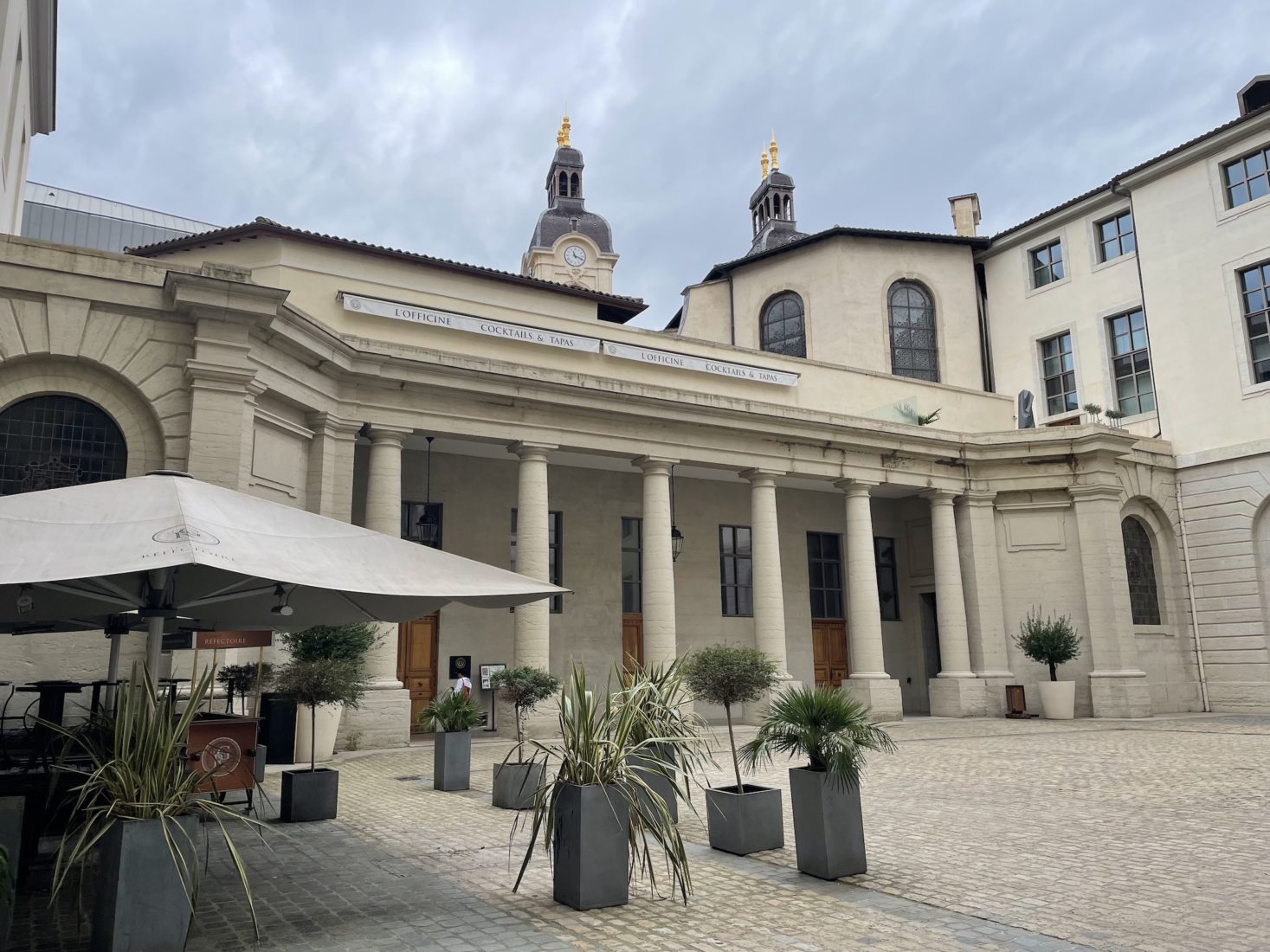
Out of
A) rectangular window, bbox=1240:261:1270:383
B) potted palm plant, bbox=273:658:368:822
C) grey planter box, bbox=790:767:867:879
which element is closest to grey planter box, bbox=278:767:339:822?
potted palm plant, bbox=273:658:368:822

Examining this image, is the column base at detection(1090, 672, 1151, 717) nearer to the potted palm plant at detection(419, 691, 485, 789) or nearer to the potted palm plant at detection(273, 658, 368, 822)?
the potted palm plant at detection(419, 691, 485, 789)

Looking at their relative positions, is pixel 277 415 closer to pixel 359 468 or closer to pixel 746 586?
pixel 359 468

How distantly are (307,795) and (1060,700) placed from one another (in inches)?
741

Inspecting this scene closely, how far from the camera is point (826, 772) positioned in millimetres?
6934

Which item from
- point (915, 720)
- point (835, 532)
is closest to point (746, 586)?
point (835, 532)

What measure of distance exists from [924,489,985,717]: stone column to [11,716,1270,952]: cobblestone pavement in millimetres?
11700

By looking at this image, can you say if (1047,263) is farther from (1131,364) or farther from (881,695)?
(881,695)

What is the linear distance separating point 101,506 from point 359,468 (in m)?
14.6

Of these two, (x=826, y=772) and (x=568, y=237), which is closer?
(x=826, y=772)

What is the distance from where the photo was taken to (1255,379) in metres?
23.9

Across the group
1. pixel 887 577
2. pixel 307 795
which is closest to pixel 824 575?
pixel 887 577

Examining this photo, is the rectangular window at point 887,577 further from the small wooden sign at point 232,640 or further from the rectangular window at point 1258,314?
the small wooden sign at point 232,640

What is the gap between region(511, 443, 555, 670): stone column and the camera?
17719 millimetres

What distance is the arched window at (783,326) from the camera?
31.6 m
